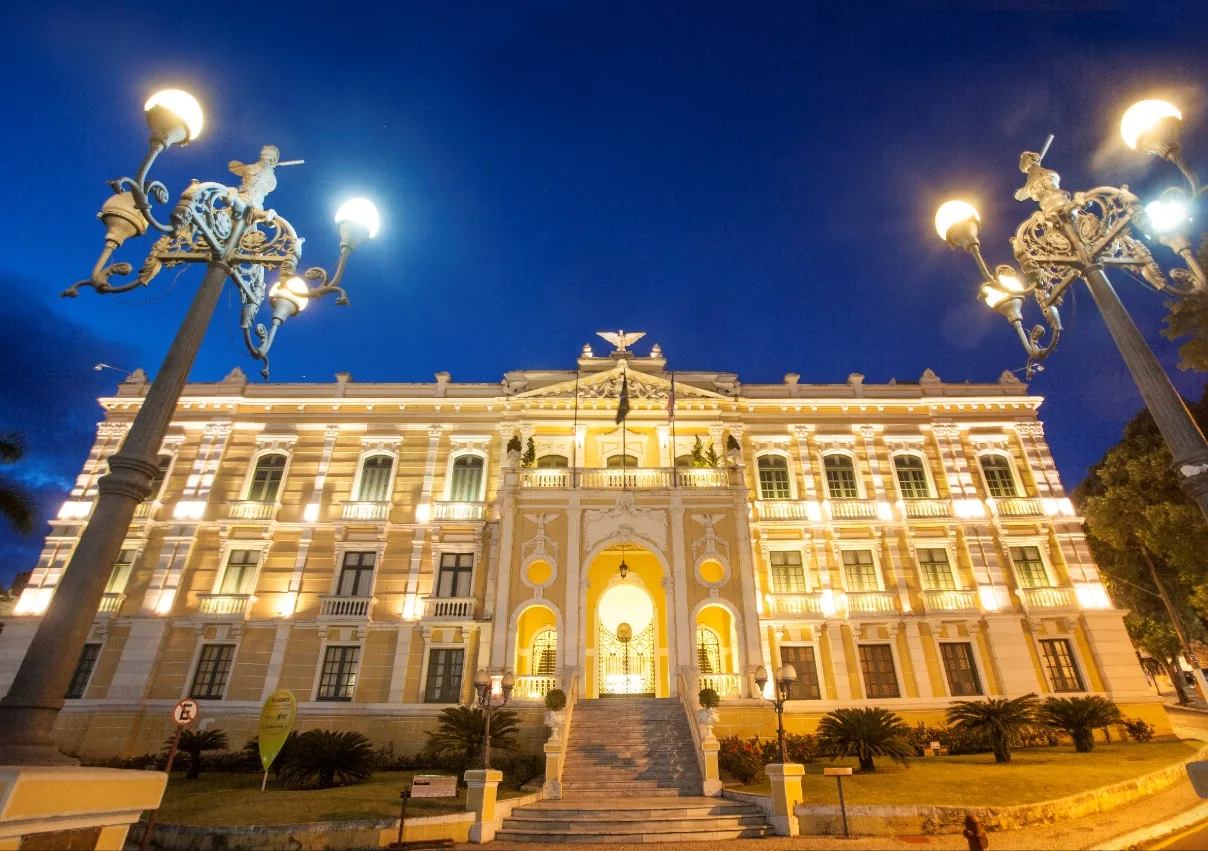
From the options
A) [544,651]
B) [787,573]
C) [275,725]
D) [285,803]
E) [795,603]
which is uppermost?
[787,573]

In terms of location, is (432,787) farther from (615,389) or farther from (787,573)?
(615,389)

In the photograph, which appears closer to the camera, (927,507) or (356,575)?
(356,575)

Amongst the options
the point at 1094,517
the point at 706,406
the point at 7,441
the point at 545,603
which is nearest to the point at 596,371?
the point at 706,406

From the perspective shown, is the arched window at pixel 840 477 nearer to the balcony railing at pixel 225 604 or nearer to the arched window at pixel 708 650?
the arched window at pixel 708 650

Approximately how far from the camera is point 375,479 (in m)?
24.8

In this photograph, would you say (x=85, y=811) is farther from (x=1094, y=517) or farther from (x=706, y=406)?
(x=1094, y=517)

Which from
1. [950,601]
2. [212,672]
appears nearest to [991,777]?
[950,601]

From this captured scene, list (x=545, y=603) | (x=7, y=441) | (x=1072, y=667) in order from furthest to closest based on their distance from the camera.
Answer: (x=1072, y=667) < (x=545, y=603) < (x=7, y=441)

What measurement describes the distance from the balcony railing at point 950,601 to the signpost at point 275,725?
67.5ft

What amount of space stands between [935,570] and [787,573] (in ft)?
18.3

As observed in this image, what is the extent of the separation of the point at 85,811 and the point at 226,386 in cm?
2547

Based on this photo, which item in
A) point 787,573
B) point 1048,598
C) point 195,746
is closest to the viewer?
point 195,746

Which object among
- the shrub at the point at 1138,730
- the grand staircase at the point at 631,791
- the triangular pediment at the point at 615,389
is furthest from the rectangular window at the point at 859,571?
the grand staircase at the point at 631,791

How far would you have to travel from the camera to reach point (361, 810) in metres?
11.7
